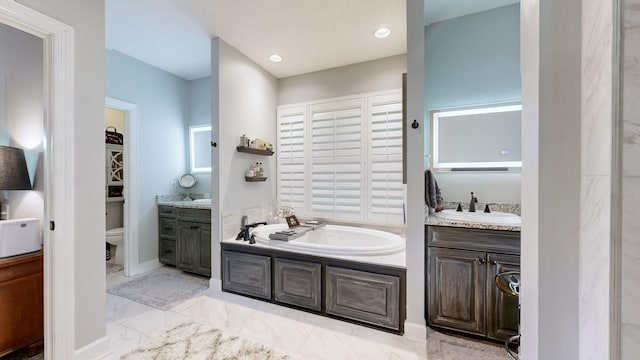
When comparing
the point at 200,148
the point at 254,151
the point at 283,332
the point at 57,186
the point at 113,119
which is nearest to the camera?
the point at 57,186

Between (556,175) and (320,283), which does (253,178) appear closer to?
(320,283)

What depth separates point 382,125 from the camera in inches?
118

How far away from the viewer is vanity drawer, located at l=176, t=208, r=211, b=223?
3082 millimetres

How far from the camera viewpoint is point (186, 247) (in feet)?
10.6

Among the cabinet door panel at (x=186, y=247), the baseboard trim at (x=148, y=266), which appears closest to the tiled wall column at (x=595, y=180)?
the cabinet door panel at (x=186, y=247)

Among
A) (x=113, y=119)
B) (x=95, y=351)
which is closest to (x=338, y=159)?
(x=95, y=351)

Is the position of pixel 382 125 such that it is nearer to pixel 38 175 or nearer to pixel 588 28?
pixel 588 28

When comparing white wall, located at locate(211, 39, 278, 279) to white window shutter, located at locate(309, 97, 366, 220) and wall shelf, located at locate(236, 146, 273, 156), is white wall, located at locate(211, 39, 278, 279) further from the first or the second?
white window shutter, located at locate(309, 97, 366, 220)

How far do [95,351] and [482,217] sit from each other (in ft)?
10.1

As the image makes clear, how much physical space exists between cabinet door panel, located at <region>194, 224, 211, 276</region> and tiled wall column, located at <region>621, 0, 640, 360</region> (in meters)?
3.28

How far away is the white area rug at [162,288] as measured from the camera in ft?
8.31

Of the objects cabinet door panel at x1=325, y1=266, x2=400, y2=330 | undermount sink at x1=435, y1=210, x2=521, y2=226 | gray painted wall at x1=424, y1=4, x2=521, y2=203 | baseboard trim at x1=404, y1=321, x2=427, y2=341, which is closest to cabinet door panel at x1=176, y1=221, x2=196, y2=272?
cabinet door panel at x1=325, y1=266, x2=400, y2=330

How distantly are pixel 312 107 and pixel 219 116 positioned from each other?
1.24 meters

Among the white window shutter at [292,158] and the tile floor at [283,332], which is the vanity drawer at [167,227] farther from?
the white window shutter at [292,158]
